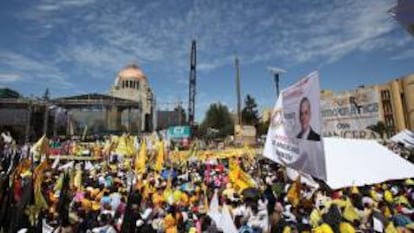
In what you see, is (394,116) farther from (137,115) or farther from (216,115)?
(137,115)

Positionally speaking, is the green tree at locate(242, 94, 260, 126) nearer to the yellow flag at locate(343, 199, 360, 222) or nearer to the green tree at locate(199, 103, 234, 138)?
the green tree at locate(199, 103, 234, 138)

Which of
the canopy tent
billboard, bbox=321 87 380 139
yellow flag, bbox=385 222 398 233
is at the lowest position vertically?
yellow flag, bbox=385 222 398 233

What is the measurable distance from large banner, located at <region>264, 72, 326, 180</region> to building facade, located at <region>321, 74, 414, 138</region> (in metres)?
45.4

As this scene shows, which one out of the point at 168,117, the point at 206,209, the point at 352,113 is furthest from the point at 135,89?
the point at 206,209

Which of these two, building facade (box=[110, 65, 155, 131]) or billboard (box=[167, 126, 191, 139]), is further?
building facade (box=[110, 65, 155, 131])

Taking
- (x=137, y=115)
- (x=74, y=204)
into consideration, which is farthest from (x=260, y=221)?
(x=137, y=115)

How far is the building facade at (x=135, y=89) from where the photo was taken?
3278 inches

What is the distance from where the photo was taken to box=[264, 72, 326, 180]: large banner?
13.6 feet

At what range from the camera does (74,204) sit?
8195 millimetres

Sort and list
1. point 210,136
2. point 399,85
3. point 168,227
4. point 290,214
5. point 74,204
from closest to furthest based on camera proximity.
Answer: point 168,227 < point 290,214 < point 74,204 < point 399,85 < point 210,136

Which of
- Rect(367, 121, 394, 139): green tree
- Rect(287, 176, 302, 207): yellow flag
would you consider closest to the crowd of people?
Rect(287, 176, 302, 207): yellow flag

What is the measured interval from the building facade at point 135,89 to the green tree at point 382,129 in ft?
165

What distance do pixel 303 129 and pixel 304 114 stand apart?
21cm

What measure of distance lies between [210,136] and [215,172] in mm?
50716
